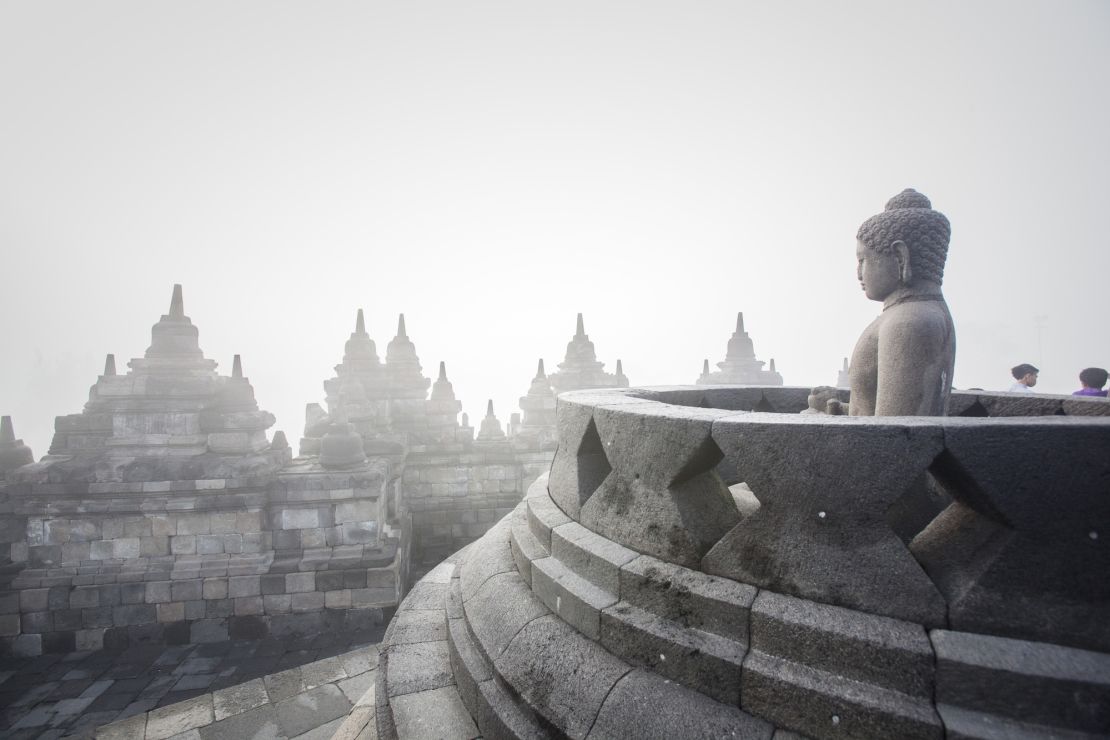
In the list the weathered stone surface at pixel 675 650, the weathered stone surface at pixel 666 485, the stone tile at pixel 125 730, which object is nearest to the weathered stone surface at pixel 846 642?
the weathered stone surface at pixel 675 650

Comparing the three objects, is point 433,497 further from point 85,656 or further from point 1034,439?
point 1034,439

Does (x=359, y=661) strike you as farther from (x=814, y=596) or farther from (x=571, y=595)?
(x=814, y=596)

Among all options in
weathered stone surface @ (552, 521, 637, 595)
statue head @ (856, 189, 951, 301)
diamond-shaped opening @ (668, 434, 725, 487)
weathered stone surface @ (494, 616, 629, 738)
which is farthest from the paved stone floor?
statue head @ (856, 189, 951, 301)

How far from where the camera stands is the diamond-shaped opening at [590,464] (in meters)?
2.33

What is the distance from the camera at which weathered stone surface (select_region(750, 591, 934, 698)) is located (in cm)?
123

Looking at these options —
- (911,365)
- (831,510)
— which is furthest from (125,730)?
(911,365)

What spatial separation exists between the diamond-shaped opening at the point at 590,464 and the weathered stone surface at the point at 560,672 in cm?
61

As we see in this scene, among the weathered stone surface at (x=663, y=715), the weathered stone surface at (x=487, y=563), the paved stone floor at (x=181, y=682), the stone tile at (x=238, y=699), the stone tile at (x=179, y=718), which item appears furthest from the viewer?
the paved stone floor at (x=181, y=682)

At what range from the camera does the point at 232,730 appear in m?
3.25

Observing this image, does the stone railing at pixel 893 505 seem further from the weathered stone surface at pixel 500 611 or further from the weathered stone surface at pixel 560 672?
the weathered stone surface at pixel 500 611

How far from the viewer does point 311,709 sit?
343 centimetres

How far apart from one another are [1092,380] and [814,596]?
654 cm

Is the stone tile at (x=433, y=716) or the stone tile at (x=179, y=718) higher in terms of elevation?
the stone tile at (x=433, y=716)

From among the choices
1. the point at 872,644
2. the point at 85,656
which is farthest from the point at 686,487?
the point at 85,656
